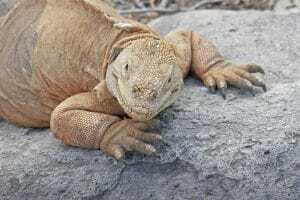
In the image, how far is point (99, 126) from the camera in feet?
18.3

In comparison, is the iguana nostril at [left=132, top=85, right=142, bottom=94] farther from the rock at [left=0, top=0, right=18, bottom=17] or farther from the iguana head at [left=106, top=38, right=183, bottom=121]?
the rock at [left=0, top=0, right=18, bottom=17]

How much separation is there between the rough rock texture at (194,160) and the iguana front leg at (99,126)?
91mm

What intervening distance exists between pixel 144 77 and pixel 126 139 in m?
0.60

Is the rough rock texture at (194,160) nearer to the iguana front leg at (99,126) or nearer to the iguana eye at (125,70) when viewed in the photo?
Answer: the iguana front leg at (99,126)

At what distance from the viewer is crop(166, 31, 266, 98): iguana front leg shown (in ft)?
20.2

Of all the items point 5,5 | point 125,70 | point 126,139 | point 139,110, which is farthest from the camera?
point 5,5

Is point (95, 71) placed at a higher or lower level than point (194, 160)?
higher

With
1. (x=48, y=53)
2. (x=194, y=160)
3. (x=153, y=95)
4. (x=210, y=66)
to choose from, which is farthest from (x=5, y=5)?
(x=194, y=160)

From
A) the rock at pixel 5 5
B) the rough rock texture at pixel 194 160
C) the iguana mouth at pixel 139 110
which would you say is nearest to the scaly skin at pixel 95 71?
the iguana mouth at pixel 139 110

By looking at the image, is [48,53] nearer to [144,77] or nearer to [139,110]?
[144,77]

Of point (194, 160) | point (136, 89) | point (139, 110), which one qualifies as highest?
point (136, 89)

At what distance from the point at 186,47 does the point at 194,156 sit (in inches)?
59.6

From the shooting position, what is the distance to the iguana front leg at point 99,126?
17.8 ft

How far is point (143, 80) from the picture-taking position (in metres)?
5.05
